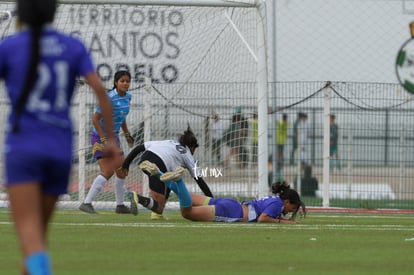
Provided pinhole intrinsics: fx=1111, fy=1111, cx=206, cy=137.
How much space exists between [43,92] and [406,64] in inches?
974

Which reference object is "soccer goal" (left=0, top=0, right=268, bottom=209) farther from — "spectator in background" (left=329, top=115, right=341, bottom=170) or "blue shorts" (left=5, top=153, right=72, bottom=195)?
"blue shorts" (left=5, top=153, right=72, bottom=195)

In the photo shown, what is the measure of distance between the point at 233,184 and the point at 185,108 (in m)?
1.94

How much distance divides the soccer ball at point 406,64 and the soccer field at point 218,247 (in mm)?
15551

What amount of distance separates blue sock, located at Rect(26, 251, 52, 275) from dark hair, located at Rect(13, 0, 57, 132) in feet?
2.47

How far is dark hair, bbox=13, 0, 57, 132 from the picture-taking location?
659cm

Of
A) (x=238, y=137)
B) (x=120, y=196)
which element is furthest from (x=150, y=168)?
(x=238, y=137)

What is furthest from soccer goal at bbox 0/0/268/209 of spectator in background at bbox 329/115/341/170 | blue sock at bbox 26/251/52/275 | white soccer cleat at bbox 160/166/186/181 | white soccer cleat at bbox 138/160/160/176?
blue sock at bbox 26/251/52/275

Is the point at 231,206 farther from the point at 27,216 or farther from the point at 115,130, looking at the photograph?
the point at 27,216

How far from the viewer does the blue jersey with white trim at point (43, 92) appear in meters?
6.58

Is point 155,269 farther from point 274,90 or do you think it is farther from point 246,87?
point 274,90

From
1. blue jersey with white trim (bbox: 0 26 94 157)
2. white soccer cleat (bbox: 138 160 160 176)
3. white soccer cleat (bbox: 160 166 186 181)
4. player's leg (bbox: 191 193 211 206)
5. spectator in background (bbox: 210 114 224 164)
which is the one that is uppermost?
spectator in background (bbox: 210 114 224 164)

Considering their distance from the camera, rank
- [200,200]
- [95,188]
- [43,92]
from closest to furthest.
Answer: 1. [43,92]
2. [200,200]
3. [95,188]

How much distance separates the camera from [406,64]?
3052 centimetres

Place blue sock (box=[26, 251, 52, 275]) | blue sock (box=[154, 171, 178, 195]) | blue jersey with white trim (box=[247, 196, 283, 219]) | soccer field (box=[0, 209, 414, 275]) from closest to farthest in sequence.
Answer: blue sock (box=[26, 251, 52, 275]) < soccer field (box=[0, 209, 414, 275]) < blue jersey with white trim (box=[247, 196, 283, 219]) < blue sock (box=[154, 171, 178, 195])
